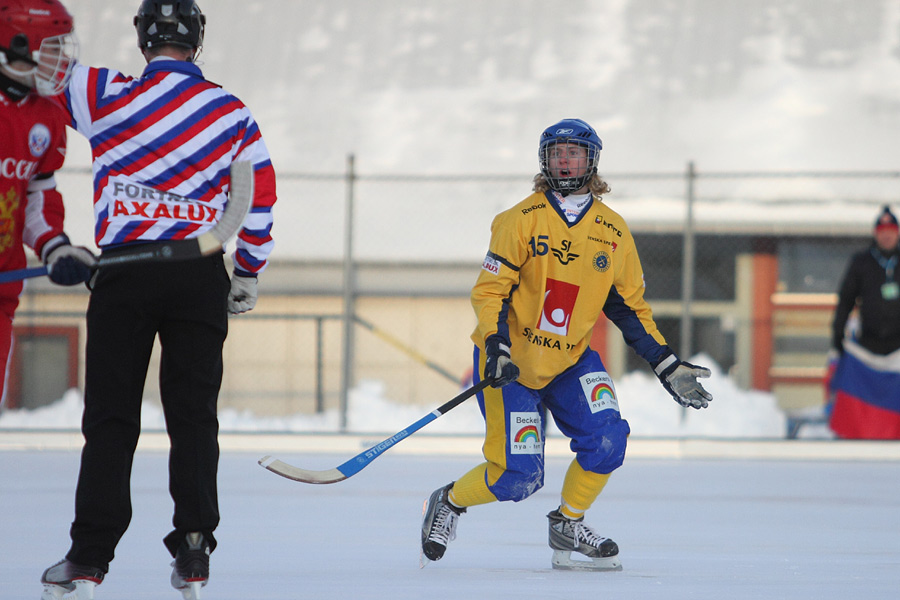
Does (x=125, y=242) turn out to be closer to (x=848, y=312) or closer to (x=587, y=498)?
(x=587, y=498)

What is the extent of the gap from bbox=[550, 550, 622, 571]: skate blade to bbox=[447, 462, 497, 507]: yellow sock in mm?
257

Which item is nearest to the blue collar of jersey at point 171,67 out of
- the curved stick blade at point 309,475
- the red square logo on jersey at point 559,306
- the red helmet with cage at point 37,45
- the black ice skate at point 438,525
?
the red helmet with cage at point 37,45

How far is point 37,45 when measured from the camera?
2.48 meters

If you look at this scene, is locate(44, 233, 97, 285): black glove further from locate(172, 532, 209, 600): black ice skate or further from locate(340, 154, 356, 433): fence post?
locate(340, 154, 356, 433): fence post

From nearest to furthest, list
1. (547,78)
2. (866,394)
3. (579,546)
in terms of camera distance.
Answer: (579,546) < (866,394) < (547,78)

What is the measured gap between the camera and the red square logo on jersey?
133 inches

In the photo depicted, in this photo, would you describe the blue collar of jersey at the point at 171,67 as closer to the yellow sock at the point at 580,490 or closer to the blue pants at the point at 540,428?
the blue pants at the point at 540,428

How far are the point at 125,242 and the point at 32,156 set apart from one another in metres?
0.28

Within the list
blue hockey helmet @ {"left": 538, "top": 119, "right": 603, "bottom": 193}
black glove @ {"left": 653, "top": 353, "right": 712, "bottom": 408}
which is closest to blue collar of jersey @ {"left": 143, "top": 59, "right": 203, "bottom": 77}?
blue hockey helmet @ {"left": 538, "top": 119, "right": 603, "bottom": 193}

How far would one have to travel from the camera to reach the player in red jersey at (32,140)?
96.5 inches

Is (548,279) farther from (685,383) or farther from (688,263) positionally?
(688,263)

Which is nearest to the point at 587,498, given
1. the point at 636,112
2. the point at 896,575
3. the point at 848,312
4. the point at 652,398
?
the point at 896,575

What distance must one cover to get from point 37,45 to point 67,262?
49 centimetres

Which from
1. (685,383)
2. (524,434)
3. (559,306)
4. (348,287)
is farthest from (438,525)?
(348,287)
